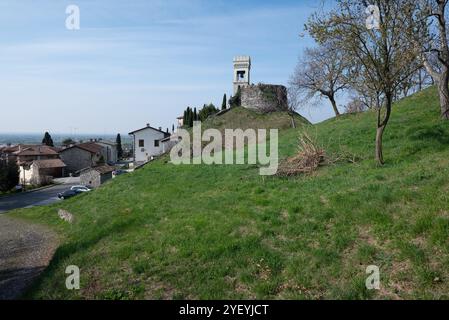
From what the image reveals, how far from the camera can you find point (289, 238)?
25.5 feet

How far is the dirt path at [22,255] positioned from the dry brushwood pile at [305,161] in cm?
880

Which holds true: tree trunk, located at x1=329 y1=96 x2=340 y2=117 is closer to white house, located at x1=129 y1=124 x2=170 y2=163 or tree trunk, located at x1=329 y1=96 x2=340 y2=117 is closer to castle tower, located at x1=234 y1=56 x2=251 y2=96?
castle tower, located at x1=234 y1=56 x2=251 y2=96

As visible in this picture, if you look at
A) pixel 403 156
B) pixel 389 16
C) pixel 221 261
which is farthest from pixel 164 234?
pixel 389 16

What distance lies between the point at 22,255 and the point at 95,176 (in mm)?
37912

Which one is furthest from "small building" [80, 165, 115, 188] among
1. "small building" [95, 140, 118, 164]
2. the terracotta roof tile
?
"small building" [95, 140, 118, 164]

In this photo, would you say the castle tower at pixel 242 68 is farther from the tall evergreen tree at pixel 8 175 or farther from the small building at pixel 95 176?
the tall evergreen tree at pixel 8 175

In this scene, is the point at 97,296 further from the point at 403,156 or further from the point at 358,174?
the point at 403,156

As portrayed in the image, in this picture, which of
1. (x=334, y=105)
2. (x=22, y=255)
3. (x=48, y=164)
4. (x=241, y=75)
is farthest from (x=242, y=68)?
(x=22, y=255)

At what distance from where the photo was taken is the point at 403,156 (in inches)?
448

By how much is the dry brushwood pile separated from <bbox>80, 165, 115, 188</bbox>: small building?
3876 centimetres

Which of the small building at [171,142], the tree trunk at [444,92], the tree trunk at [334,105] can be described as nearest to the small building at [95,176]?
the small building at [171,142]

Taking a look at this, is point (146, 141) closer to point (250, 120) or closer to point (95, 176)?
point (95, 176)

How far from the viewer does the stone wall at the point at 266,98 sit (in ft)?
155

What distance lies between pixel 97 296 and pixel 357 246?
205 inches
